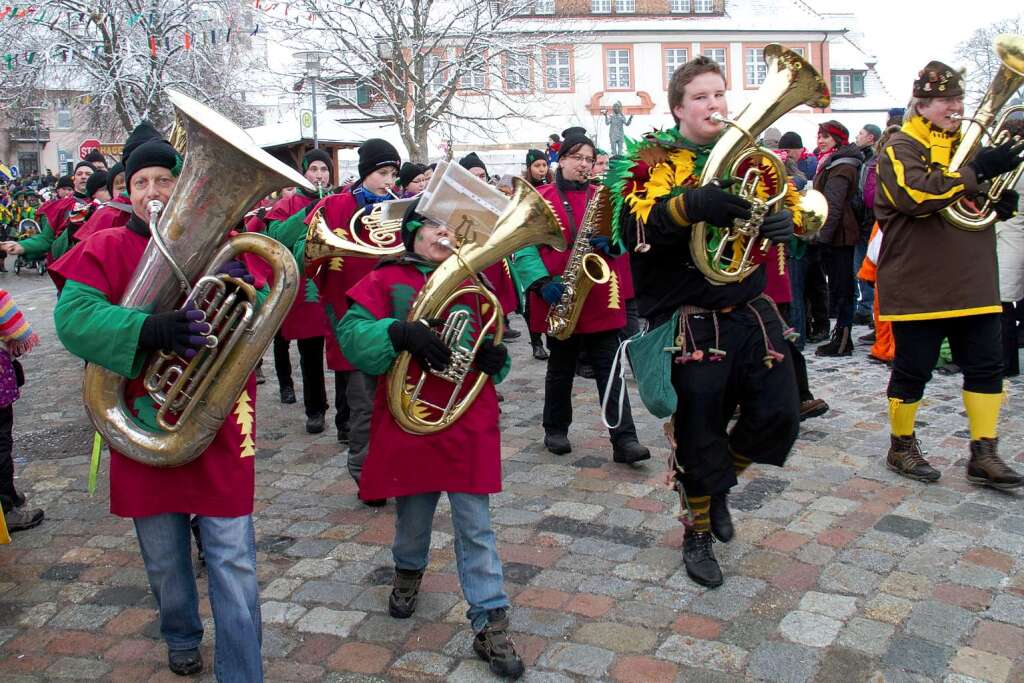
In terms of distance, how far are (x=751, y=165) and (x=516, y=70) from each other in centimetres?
2250

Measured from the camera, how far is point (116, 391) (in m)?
2.94

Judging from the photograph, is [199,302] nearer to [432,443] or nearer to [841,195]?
[432,443]

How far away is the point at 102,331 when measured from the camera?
2801 millimetres

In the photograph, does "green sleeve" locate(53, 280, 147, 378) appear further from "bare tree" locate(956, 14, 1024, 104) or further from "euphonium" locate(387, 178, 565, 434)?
"bare tree" locate(956, 14, 1024, 104)

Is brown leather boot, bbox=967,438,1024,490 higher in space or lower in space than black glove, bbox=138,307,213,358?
lower

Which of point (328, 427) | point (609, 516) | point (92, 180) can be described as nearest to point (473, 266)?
point (609, 516)

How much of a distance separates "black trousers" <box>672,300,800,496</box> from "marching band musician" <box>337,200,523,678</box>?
0.84m

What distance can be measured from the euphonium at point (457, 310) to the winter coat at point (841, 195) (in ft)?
19.2

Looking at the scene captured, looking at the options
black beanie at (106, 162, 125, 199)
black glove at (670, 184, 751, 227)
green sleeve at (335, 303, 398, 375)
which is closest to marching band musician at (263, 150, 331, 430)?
black beanie at (106, 162, 125, 199)

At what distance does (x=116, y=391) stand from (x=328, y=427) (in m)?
3.88

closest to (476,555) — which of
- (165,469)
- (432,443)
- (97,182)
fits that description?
(432,443)

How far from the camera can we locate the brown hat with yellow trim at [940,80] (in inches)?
186

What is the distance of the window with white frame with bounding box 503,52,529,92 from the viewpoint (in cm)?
2497

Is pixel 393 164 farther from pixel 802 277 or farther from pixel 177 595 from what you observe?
pixel 802 277
